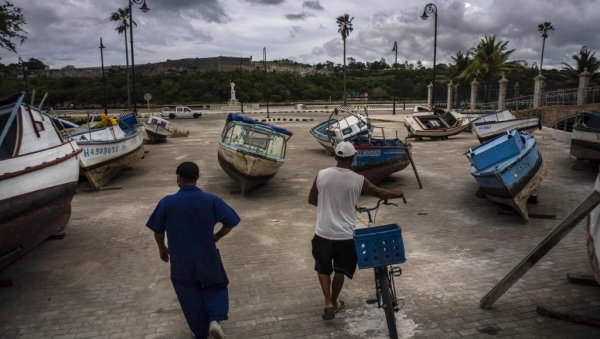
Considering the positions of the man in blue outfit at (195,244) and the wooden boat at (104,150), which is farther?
the wooden boat at (104,150)

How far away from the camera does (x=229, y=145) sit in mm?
11766

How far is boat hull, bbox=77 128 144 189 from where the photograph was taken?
12086 millimetres

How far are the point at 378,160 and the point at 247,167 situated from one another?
3.65m

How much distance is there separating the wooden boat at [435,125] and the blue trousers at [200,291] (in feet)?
65.8

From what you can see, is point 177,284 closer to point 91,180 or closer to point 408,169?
point 91,180

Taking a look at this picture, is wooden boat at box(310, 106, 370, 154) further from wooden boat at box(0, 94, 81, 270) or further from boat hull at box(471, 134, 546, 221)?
wooden boat at box(0, 94, 81, 270)

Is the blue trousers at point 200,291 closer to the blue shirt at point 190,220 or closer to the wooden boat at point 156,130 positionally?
the blue shirt at point 190,220

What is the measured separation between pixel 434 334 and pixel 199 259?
2.56 m

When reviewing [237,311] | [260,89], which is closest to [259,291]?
[237,311]

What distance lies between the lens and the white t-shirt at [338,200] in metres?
4.37

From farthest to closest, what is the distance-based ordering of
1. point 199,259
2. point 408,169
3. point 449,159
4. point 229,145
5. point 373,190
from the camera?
point 449,159
point 408,169
point 229,145
point 373,190
point 199,259

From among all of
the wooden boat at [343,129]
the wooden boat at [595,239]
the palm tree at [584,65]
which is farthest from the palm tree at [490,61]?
the wooden boat at [595,239]

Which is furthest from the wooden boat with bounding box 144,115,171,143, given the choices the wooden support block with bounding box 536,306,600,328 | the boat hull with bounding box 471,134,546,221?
the wooden support block with bounding box 536,306,600,328

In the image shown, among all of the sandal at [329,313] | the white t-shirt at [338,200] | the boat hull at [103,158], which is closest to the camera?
the white t-shirt at [338,200]
